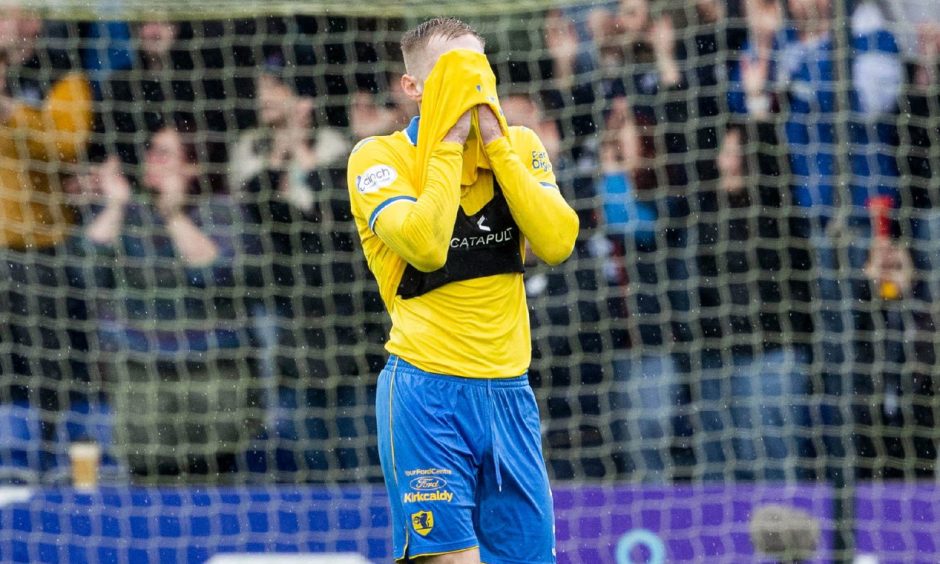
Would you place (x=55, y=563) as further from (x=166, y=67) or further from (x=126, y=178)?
(x=166, y=67)

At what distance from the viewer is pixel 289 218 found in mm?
5898

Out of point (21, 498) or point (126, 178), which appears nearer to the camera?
point (21, 498)

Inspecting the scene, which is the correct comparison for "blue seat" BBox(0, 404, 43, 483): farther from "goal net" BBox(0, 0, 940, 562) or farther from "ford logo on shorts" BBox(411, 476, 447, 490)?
"ford logo on shorts" BBox(411, 476, 447, 490)

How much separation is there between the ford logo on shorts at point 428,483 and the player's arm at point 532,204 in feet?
1.87

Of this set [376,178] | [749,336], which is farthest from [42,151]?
[376,178]

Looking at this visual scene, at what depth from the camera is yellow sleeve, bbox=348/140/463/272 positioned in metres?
2.88

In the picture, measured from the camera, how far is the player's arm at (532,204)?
9.75ft

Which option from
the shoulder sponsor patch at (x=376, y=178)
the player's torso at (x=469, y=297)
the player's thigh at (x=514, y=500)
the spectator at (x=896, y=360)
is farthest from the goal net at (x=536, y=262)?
the shoulder sponsor patch at (x=376, y=178)

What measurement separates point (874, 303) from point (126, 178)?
3.31m

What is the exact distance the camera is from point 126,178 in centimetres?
596

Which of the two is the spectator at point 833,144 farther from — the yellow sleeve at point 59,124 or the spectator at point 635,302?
the yellow sleeve at point 59,124

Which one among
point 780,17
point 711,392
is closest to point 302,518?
point 711,392

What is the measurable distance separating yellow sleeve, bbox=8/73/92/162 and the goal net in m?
0.01

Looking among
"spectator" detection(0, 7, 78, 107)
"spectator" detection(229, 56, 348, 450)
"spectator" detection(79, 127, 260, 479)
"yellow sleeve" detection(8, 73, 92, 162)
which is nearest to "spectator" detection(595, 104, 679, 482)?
"spectator" detection(229, 56, 348, 450)
